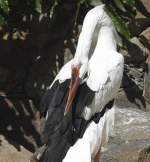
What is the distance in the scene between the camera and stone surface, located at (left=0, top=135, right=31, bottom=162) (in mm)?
6601

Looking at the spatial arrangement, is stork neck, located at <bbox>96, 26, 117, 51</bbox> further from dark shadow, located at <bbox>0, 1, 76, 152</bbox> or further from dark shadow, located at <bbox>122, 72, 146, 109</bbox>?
dark shadow, located at <bbox>122, 72, 146, 109</bbox>

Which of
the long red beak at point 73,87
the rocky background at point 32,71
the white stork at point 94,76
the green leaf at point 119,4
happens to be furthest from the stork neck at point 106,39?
the rocky background at point 32,71

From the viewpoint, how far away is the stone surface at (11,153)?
660 cm

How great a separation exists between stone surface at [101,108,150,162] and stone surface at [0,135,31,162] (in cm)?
86

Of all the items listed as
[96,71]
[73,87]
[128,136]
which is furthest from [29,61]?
[73,87]

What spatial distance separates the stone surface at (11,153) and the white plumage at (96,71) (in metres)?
1.50

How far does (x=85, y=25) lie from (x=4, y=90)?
2.47m

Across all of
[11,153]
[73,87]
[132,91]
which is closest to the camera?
[73,87]

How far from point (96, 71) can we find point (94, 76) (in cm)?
5

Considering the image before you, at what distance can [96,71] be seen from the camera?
16.6 ft

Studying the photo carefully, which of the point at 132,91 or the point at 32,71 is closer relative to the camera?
the point at 32,71

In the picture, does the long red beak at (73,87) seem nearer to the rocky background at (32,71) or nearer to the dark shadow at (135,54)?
the rocky background at (32,71)

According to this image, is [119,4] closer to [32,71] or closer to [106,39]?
[32,71]

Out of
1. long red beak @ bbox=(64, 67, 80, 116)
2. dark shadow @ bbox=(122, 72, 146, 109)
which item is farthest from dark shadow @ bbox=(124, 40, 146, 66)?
long red beak @ bbox=(64, 67, 80, 116)
